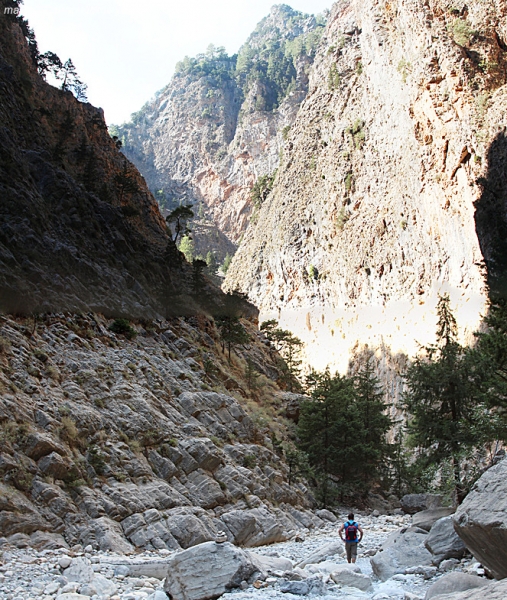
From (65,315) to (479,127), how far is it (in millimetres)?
33221

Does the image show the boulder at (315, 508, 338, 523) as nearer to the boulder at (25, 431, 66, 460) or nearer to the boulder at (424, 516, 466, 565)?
the boulder at (424, 516, 466, 565)

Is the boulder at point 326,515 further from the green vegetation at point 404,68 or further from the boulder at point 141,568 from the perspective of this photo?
the green vegetation at point 404,68

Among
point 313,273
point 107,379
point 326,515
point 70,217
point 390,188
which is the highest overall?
point 390,188

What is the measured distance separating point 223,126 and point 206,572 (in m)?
128

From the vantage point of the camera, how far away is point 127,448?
16.7m

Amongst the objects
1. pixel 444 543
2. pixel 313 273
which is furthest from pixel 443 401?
pixel 313 273

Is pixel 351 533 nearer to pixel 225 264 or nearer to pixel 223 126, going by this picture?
pixel 225 264

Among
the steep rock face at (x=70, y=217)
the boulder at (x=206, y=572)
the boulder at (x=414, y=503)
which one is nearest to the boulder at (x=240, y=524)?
the boulder at (x=206, y=572)

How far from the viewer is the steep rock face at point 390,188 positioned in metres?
40.4

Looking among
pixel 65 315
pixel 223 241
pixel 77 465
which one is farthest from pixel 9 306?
pixel 223 241

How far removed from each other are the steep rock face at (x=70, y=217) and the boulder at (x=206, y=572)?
46.4ft

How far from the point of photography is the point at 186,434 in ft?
63.9

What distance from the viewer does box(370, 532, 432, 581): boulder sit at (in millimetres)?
10523

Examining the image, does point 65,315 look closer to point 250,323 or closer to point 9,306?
point 9,306
